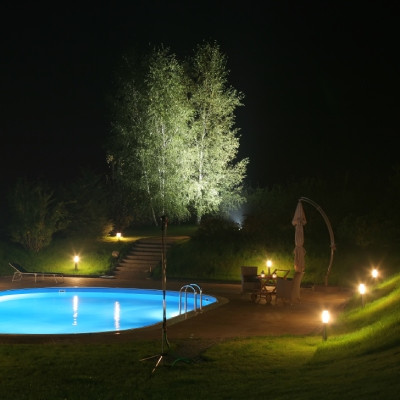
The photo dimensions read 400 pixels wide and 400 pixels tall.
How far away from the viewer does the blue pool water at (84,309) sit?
15742mm

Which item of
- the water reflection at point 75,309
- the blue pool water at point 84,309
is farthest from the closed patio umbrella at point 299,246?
the water reflection at point 75,309

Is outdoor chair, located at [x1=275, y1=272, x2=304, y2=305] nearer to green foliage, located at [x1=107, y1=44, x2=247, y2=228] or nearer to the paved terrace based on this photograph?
the paved terrace

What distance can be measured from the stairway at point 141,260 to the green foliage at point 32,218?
10.0ft

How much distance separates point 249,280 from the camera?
58.2ft

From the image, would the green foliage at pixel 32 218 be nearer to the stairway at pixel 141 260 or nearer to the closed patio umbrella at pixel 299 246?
the stairway at pixel 141 260

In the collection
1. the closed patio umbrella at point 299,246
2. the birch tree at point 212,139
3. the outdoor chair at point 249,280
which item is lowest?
→ the outdoor chair at point 249,280

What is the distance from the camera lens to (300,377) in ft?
27.6

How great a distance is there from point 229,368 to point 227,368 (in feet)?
0.09

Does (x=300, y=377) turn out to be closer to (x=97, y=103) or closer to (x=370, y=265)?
(x=370, y=265)

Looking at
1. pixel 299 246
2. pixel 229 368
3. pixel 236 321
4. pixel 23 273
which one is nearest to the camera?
pixel 229 368

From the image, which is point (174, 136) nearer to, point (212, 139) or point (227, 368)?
point (212, 139)

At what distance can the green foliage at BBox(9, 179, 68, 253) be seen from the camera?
2478 cm

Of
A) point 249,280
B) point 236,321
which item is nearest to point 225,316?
point 236,321

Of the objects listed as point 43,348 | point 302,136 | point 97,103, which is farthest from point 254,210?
point 302,136
